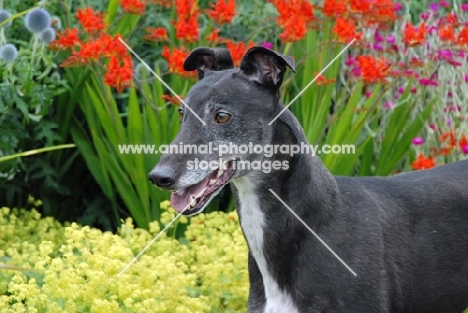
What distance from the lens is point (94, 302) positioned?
383 centimetres

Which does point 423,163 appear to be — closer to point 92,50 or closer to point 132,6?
point 132,6

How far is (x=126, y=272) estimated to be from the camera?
169 inches

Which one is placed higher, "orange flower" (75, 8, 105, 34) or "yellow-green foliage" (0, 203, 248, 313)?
"orange flower" (75, 8, 105, 34)

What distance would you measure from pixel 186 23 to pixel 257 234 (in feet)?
7.29

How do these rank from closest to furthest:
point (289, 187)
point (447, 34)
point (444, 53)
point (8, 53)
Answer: point (289, 187), point (8, 53), point (447, 34), point (444, 53)

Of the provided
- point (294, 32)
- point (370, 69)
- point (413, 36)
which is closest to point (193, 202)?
point (294, 32)

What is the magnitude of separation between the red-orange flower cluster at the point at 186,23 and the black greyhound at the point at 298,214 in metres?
1.57

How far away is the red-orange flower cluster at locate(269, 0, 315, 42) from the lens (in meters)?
5.22

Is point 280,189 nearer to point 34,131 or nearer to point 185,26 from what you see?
point 185,26

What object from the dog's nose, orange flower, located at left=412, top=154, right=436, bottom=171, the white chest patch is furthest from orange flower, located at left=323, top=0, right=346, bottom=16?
the dog's nose

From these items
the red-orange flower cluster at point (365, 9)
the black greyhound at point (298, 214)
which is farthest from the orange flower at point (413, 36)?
the black greyhound at point (298, 214)

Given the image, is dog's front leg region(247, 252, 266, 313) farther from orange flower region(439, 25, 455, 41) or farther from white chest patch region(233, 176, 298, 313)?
orange flower region(439, 25, 455, 41)

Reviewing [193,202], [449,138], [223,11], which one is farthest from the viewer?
[449,138]

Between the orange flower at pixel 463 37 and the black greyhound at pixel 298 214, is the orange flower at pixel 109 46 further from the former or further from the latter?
the orange flower at pixel 463 37
